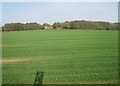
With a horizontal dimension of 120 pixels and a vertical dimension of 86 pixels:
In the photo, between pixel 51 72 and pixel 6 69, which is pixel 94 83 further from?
pixel 6 69

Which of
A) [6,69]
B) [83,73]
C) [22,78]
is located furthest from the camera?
[6,69]

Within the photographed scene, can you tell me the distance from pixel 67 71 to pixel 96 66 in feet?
6.97

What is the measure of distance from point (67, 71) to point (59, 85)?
3.21 meters

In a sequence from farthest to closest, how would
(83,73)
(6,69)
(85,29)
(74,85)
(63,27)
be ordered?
(63,27), (85,29), (6,69), (83,73), (74,85)

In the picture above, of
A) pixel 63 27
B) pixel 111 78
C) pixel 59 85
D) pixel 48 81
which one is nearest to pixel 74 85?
pixel 59 85

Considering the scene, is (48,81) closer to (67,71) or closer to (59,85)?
(59,85)

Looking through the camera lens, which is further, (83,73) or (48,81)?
(83,73)

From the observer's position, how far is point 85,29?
9194cm

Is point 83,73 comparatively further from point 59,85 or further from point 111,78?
point 59,85

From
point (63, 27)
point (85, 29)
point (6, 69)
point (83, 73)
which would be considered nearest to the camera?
point (83, 73)

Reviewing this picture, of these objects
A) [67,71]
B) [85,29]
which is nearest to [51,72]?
[67,71]

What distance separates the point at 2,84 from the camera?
Answer: 9891 millimetres

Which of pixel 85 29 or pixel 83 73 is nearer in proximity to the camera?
pixel 83 73

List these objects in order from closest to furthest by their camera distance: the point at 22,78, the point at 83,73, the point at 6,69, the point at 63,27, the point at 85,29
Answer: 1. the point at 22,78
2. the point at 83,73
3. the point at 6,69
4. the point at 85,29
5. the point at 63,27
